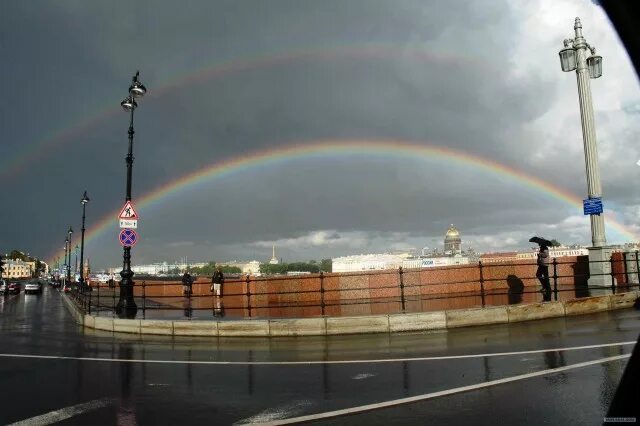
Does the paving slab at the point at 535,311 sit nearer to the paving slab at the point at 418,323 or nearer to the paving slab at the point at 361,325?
the paving slab at the point at 418,323

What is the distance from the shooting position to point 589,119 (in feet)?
60.5

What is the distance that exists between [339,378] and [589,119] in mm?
16027

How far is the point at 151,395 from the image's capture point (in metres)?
7.11

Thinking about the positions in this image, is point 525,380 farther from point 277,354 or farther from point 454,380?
point 277,354

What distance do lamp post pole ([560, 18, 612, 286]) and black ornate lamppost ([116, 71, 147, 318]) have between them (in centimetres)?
1705

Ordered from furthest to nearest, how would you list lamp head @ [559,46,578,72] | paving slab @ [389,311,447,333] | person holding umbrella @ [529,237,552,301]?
lamp head @ [559,46,578,72] → person holding umbrella @ [529,237,552,301] → paving slab @ [389,311,447,333]

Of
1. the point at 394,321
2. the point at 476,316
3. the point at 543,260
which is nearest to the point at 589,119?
the point at 543,260

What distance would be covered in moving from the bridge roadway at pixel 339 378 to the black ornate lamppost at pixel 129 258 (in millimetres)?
5118

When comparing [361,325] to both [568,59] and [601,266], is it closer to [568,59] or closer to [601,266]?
[601,266]

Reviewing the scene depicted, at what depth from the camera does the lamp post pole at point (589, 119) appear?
58.2 ft

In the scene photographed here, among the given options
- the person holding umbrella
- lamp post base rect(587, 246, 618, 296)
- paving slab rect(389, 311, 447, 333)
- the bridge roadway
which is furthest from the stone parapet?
lamp post base rect(587, 246, 618, 296)

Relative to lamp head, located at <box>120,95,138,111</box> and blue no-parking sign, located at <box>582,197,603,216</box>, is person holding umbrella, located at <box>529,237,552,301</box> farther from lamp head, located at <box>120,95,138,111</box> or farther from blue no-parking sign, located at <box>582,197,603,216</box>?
lamp head, located at <box>120,95,138,111</box>

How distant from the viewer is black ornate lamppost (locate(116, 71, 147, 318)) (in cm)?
1791

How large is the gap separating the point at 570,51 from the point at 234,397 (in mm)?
18267
